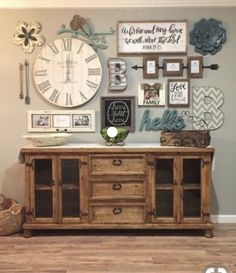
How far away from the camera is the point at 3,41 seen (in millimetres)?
3906

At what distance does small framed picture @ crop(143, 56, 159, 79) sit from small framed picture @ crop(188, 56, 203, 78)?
1.06ft

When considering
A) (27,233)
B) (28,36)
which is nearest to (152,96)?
(28,36)

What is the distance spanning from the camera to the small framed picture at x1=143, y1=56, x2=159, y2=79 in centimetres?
389

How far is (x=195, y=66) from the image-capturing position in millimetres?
3873

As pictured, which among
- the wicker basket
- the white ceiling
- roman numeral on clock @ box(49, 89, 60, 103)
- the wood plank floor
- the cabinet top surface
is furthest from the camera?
roman numeral on clock @ box(49, 89, 60, 103)

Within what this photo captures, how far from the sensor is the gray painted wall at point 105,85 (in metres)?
3.88

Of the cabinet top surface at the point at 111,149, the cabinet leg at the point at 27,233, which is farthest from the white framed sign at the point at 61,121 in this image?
the cabinet leg at the point at 27,233

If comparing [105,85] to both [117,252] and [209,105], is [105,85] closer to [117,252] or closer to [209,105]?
[209,105]

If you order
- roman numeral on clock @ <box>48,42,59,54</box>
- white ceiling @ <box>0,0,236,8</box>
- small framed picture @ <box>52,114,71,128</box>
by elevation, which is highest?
white ceiling @ <box>0,0,236,8</box>

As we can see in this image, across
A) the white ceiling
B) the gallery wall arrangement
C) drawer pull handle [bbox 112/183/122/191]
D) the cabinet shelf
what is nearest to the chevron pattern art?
the gallery wall arrangement

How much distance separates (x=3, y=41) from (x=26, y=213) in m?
1.70

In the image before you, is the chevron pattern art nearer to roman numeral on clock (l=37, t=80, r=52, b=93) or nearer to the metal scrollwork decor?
the metal scrollwork decor

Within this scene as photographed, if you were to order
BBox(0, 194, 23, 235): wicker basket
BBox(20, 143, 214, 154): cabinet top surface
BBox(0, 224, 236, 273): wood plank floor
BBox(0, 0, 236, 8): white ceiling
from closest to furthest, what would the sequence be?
BBox(0, 224, 236, 273): wood plank floor → BBox(20, 143, 214, 154): cabinet top surface → BBox(0, 194, 23, 235): wicker basket → BBox(0, 0, 236, 8): white ceiling

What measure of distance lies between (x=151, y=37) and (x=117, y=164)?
1.31 metres
